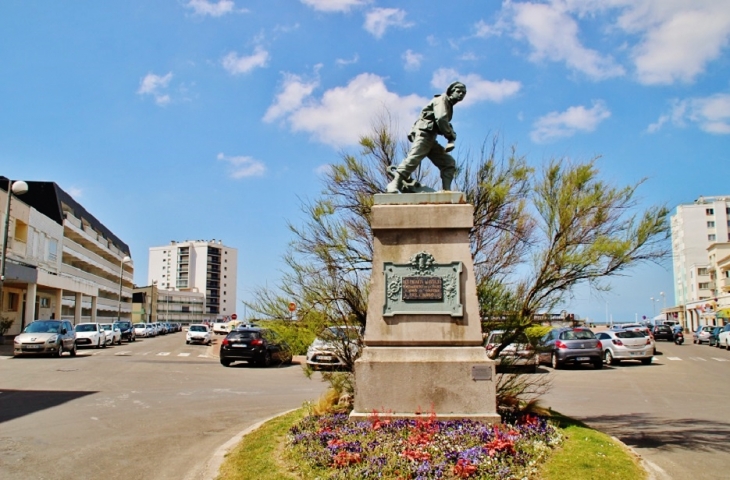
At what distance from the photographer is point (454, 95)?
8195 millimetres

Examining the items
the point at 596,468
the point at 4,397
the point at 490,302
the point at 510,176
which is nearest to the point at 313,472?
the point at 596,468

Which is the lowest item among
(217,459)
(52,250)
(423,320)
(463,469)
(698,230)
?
(217,459)

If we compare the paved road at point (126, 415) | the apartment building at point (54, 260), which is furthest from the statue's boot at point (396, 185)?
the apartment building at point (54, 260)

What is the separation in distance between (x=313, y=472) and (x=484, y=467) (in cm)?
159

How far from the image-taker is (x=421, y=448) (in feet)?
20.0

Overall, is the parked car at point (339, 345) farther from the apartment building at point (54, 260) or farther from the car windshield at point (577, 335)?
the apartment building at point (54, 260)

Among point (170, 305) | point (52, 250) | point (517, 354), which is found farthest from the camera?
point (170, 305)

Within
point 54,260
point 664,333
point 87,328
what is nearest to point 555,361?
point 87,328

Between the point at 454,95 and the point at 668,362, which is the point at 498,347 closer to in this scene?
the point at 454,95

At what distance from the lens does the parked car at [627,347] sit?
24953 mm

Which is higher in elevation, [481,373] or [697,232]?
[697,232]

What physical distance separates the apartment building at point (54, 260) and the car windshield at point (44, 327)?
8.10 metres

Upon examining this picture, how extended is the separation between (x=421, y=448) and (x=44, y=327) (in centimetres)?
2390

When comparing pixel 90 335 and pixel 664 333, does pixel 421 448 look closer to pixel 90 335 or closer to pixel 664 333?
pixel 90 335
